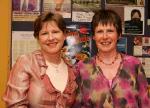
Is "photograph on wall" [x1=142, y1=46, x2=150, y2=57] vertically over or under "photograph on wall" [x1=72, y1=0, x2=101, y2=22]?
under

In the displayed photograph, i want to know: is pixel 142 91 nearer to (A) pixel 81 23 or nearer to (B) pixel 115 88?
(B) pixel 115 88

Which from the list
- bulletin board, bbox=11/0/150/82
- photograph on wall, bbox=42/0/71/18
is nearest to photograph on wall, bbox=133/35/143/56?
bulletin board, bbox=11/0/150/82

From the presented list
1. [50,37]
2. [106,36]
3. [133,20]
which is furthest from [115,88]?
[133,20]

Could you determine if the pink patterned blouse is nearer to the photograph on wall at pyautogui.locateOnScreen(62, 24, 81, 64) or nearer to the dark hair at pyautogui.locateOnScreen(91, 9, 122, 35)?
the dark hair at pyautogui.locateOnScreen(91, 9, 122, 35)

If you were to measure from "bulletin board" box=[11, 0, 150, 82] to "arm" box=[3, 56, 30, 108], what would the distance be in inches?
29.4

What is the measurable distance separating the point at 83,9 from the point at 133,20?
1.31 feet

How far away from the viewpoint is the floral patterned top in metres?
1.78

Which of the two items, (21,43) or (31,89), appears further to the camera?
(21,43)

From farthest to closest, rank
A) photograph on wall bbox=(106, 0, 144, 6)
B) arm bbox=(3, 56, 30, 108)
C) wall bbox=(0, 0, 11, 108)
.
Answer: photograph on wall bbox=(106, 0, 144, 6), wall bbox=(0, 0, 11, 108), arm bbox=(3, 56, 30, 108)

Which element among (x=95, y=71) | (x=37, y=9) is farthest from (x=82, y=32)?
(x=95, y=71)

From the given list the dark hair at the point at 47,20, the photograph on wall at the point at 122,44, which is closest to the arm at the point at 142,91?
the dark hair at the point at 47,20

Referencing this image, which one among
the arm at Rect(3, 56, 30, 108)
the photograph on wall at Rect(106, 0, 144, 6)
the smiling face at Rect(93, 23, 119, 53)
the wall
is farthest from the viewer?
the photograph on wall at Rect(106, 0, 144, 6)

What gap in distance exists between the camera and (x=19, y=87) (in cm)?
173

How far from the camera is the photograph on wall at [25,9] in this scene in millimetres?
2494
